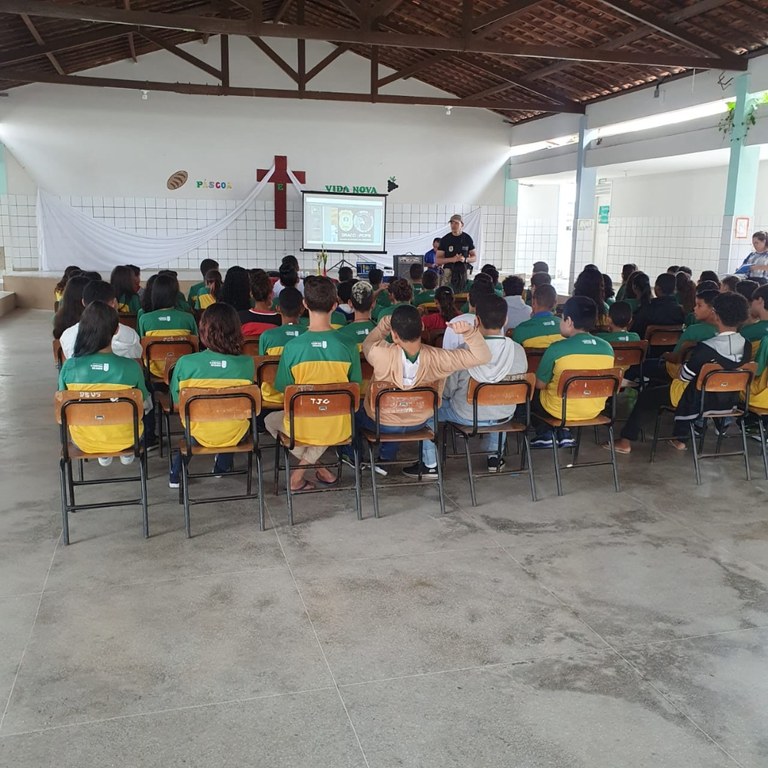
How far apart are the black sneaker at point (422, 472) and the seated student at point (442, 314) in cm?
125

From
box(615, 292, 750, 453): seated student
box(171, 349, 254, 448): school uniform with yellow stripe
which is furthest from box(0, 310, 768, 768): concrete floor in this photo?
box(615, 292, 750, 453): seated student

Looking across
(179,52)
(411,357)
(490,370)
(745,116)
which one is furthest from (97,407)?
(179,52)

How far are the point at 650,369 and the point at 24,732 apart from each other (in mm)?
4997

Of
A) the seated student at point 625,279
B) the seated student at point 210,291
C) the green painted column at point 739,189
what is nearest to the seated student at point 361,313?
the seated student at point 210,291

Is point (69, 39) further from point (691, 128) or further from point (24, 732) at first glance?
point (24, 732)

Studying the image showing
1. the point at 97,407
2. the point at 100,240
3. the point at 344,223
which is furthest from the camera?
the point at 344,223

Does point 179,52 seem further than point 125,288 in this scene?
Yes

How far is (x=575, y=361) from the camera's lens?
421 centimetres

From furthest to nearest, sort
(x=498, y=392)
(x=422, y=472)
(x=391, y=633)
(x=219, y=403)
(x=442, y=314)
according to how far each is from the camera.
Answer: (x=442, y=314) < (x=422, y=472) < (x=498, y=392) < (x=219, y=403) < (x=391, y=633)

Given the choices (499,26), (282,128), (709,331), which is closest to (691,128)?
(499,26)

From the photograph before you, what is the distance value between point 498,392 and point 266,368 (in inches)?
54.1

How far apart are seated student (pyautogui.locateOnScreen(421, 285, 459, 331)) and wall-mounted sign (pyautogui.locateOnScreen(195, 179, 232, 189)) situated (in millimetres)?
8028

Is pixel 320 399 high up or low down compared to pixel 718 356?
down

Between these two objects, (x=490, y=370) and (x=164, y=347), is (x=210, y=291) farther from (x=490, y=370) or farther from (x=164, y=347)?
(x=490, y=370)
